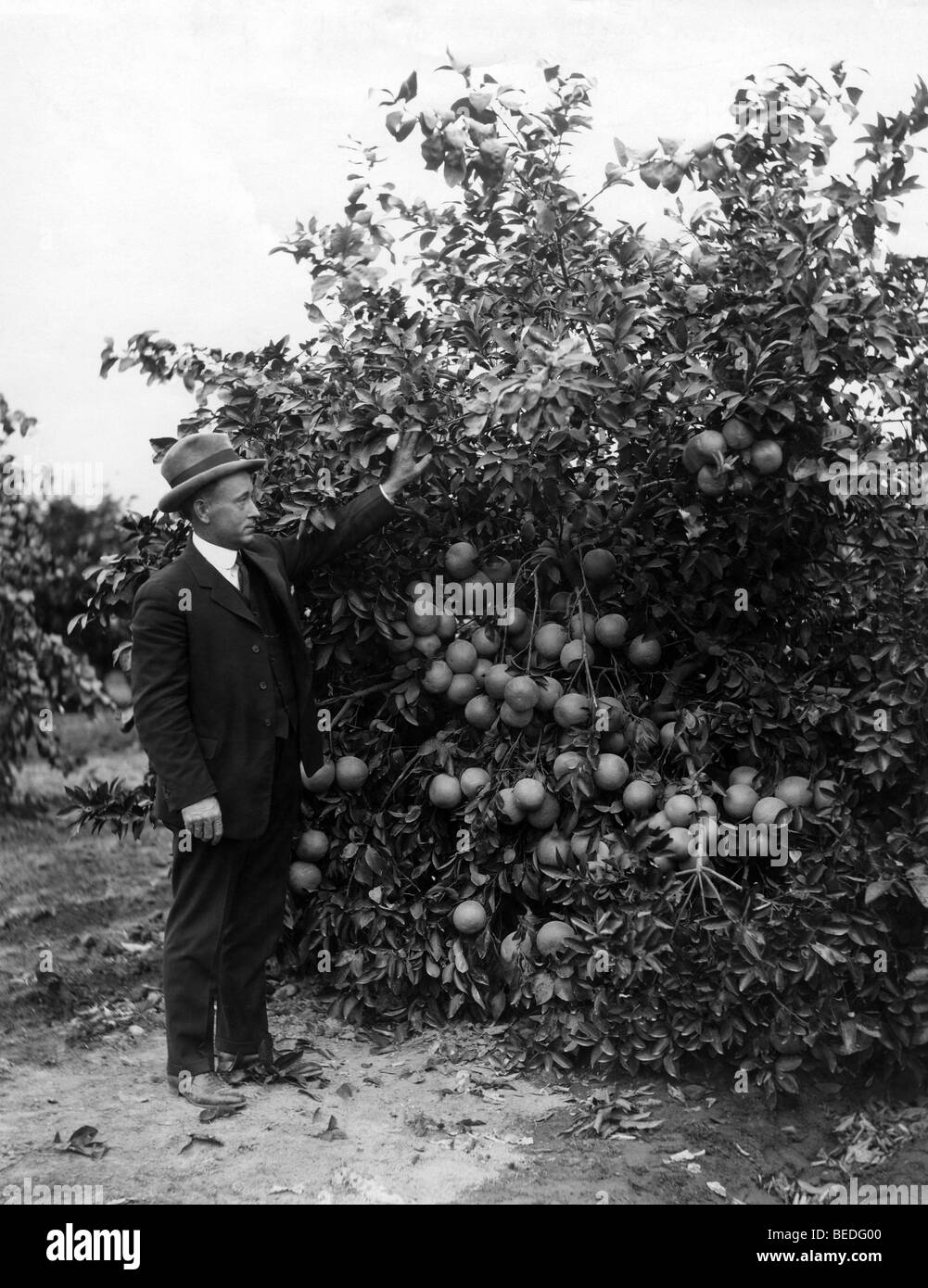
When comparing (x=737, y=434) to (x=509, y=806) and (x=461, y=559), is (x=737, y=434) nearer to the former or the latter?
(x=461, y=559)

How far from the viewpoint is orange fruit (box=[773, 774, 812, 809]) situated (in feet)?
12.4

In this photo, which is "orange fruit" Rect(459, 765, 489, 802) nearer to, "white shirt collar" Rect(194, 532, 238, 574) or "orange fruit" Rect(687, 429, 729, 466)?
"white shirt collar" Rect(194, 532, 238, 574)

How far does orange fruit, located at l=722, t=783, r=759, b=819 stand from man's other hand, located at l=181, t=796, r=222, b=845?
56.5 inches

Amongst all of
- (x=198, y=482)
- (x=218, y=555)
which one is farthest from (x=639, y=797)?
(x=198, y=482)

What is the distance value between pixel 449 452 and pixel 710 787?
1.23 meters

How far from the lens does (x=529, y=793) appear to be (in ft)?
12.8

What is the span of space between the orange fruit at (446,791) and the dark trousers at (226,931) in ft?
1.39

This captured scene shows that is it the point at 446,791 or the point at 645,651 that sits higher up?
the point at 645,651

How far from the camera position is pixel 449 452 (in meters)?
3.93

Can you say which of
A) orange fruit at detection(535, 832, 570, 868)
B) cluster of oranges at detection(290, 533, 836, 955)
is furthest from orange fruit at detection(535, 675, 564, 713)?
orange fruit at detection(535, 832, 570, 868)

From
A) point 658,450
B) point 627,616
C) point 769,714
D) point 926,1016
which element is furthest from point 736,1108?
point 658,450

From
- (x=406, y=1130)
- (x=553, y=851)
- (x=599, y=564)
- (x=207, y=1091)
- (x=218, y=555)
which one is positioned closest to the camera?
(x=406, y=1130)

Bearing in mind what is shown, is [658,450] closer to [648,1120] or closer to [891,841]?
[891,841]

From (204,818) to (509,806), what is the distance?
2.94ft
